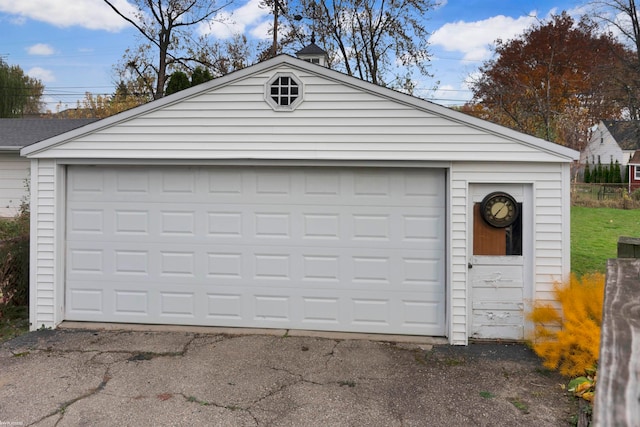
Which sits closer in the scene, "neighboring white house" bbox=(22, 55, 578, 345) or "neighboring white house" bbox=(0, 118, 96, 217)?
"neighboring white house" bbox=(22, 55, 578, 345)

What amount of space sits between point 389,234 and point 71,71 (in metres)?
29.6

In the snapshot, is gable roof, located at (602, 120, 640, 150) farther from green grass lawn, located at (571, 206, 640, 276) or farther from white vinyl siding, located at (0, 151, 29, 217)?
white vinyl siding, located at (0, 151, 29, 217)

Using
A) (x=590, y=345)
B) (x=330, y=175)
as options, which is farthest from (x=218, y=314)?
(x=590, y=345)

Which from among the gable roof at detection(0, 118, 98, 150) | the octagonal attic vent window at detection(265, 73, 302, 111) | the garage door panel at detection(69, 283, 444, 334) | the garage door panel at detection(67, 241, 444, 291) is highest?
the gable roof at detection(0, 118, 98, 150)

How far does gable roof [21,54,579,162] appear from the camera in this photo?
17.4ft

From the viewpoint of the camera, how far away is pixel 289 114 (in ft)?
18.5

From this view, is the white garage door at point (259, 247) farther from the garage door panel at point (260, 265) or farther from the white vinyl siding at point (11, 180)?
A: the white vinyl siding at point (11, 180)

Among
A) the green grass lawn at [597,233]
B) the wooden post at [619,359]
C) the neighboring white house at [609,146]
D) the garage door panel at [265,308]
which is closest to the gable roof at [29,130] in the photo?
the garage door panel at [265,308]

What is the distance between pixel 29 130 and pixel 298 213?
12.5 metres

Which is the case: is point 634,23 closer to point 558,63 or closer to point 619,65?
point 619,65

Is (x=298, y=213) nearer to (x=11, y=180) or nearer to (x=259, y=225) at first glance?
(x=259, y=225)

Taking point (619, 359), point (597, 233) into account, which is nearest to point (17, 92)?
point (597, 233)

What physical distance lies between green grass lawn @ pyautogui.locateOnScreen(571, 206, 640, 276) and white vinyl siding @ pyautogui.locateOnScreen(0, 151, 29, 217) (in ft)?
46.8

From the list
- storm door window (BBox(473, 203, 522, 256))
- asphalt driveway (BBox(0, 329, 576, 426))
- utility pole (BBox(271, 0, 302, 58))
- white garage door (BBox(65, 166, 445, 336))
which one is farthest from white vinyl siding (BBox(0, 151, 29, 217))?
storm door window (BBox(473, 203, 522, 256))
